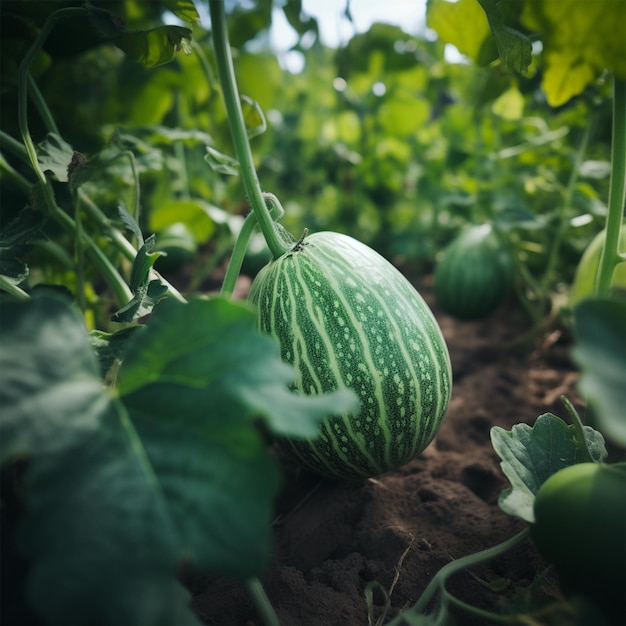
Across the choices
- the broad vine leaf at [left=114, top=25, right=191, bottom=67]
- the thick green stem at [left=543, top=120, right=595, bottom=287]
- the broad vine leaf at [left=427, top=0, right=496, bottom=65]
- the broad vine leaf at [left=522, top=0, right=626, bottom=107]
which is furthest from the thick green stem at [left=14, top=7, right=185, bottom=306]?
the thick green stem at [left=543, top=120, right=595, bottom=287]

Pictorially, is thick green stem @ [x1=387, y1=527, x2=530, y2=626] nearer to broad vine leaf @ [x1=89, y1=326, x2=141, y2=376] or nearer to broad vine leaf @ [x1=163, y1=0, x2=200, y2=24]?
broad vine leaf @ [x1=89, y1=326, x2=141, y2=376]

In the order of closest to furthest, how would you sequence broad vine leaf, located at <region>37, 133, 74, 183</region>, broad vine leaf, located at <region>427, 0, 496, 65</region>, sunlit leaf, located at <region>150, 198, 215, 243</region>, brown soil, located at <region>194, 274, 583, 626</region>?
brown soil, located at <region>194, 274, 583, 626</region>
broad vine leaf, located at <region>37, 133, 74, 183</region>
broad vine leaf, located at <region>427, 0, 496, 65</region>
sunlit leaf, located at <region>150, 198, 215, 243</region>

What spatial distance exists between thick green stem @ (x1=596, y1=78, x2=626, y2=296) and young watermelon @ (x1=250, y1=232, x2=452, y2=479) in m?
0.46

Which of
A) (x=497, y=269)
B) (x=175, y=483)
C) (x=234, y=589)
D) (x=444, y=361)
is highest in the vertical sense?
(x=175, y=483)

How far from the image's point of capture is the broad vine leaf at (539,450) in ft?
3.70

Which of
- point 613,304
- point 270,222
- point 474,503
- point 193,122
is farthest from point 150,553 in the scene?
point 193,122

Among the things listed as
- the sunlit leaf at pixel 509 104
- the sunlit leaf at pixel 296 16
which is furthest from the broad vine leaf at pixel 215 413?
the sunlit leaf at pixel 509 104

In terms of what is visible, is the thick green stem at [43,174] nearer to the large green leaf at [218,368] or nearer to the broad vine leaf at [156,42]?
the broad vine leaf at [156,42]

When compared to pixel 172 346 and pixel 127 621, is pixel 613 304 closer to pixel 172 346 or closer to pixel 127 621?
pixel 172 346

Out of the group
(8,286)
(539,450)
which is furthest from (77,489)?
(539,450)

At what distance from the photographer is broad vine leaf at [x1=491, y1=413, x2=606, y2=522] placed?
1127mm

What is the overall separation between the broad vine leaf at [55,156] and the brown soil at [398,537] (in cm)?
106

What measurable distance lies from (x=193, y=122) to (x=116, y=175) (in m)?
1.37

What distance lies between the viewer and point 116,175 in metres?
2.07
